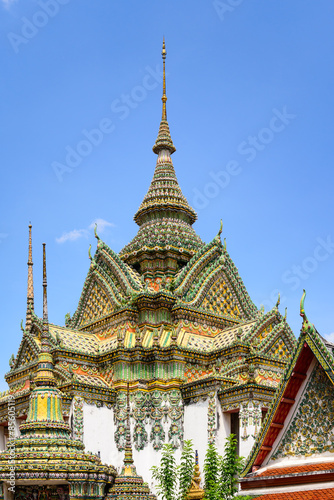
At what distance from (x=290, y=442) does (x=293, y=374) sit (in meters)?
1.23

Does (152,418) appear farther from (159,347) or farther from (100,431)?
(159,347)

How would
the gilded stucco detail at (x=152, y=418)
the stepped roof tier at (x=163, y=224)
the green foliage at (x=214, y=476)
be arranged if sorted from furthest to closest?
the stepped roof tier at (x=163, y=224) < the gilded stucco detail at (x=152, y=418) < the green foliage at (x=214, y=476)

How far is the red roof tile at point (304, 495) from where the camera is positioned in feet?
38.7

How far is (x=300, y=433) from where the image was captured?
13.0 metres

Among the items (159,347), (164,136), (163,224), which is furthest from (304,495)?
(164,136)

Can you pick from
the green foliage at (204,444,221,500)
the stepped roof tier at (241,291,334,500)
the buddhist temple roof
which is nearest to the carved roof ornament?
the stepped roof tier at (241,291,334,500)

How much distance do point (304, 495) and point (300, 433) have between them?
4.01 feet

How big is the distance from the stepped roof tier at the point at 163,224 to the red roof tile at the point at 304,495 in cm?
1961

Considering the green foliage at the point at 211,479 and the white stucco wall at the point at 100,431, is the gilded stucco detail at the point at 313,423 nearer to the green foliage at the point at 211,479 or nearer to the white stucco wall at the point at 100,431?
the green foliage at the point at 211,479

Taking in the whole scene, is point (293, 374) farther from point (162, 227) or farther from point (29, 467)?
point (162, 227)

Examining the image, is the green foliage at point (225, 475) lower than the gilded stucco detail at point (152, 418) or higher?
lower

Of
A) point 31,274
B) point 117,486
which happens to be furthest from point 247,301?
point 117,486

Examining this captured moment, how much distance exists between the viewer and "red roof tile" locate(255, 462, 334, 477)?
12.3 metres

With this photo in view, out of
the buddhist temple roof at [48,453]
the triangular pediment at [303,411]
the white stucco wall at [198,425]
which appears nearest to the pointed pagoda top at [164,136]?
the white stucco wall at [198,425]
